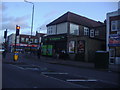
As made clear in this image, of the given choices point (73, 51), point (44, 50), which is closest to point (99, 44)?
point (73, 51)

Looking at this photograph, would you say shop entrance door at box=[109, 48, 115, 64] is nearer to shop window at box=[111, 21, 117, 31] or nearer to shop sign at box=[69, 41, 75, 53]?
shop window at box=[111, 21, 117, 31]

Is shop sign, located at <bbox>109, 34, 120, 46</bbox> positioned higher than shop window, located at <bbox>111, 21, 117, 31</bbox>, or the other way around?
shop window, located at <bbox>111, 21, 117, 31</bbox>

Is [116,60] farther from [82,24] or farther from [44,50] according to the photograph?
[44,50]

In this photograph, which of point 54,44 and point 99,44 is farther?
point 54,44

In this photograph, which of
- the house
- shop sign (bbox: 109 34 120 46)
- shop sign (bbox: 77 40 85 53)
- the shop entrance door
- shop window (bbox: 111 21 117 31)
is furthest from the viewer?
shop sign (bbox: 77 40 85 53)

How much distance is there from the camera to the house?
2269cm

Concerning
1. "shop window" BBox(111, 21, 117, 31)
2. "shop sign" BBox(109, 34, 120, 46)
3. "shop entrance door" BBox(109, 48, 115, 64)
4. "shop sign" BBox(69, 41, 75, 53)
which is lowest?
"shop entrance door" BBox(109, 48, 115, 64)

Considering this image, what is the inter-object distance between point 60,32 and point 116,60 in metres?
13.4

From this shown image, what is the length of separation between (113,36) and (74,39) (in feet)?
22.9

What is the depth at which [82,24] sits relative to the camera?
34.6 metres

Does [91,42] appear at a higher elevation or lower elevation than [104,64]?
higher

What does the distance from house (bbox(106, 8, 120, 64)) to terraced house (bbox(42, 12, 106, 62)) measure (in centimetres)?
364

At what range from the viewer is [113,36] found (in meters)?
23.2

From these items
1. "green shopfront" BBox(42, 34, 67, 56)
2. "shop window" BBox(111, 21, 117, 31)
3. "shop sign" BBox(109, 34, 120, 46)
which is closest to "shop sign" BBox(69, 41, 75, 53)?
"green shopfront" BBox(42, 34, 67, 56)
